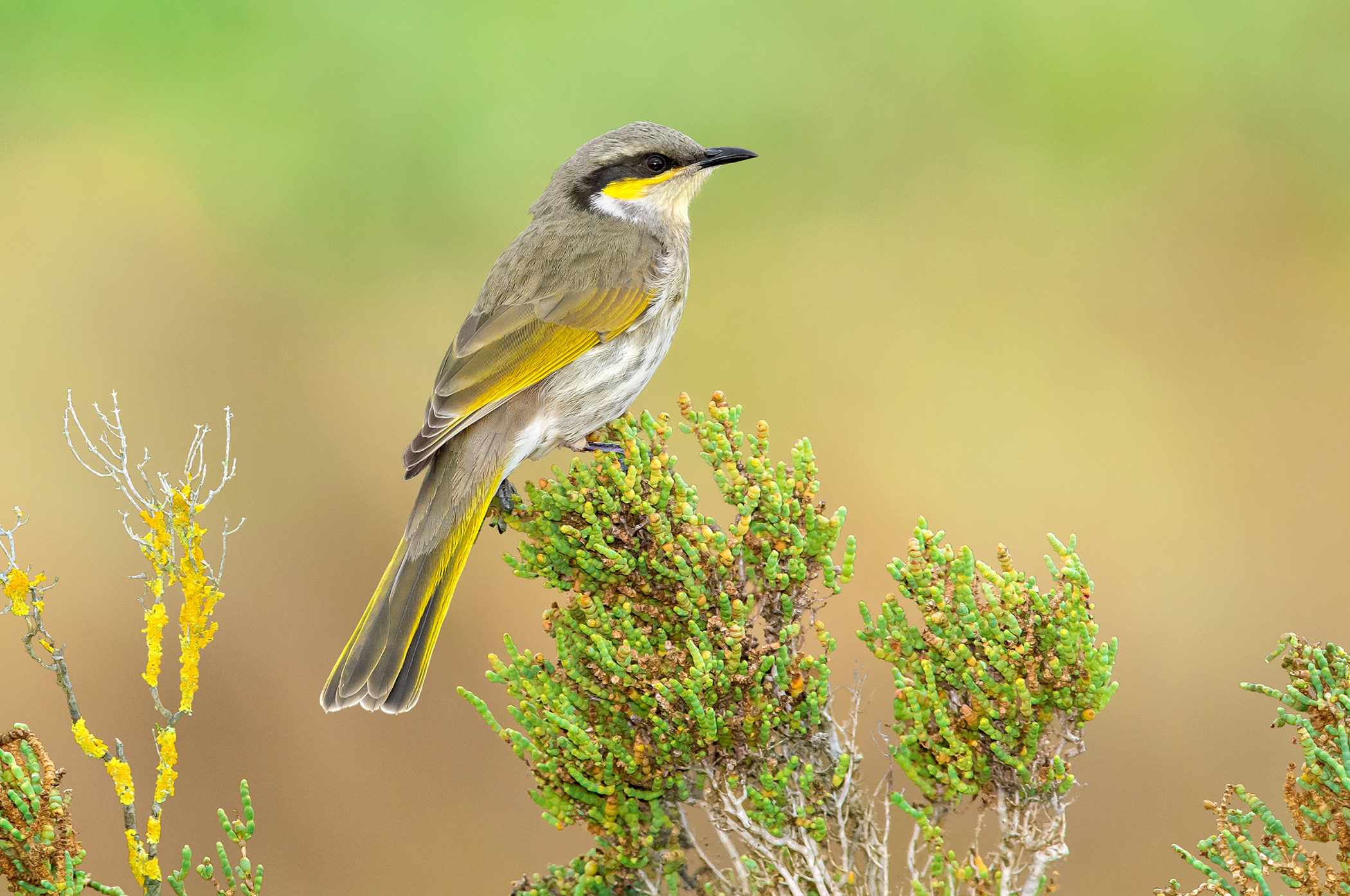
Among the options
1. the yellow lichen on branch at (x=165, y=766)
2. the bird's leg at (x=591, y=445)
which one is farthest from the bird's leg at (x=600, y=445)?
the yellow lichen on branch at (x=165, y=766)

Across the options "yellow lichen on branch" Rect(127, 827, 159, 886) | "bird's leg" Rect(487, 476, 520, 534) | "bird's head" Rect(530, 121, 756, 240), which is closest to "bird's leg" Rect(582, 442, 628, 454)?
"bird's leg" Rect(487, 476, 520, 534)

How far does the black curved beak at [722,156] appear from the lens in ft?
8.36

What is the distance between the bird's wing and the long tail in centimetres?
8

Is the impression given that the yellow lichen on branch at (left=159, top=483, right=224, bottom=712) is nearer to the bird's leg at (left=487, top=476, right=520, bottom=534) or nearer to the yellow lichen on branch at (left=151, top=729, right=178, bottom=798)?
the yellow lichen on branch at (left=151, top=729, right=178, bottom=798)

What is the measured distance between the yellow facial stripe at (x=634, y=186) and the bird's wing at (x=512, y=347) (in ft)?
0.97

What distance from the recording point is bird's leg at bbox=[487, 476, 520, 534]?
228cm

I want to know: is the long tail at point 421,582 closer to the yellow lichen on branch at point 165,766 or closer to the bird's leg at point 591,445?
the bird's leg at point 591,445

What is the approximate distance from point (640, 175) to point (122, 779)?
1626 mm

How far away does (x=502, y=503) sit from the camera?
232cm

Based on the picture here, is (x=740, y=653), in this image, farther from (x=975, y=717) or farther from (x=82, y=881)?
(x=82, y=881)

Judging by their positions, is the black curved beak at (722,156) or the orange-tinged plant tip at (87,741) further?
the black curved beak at (722,156)

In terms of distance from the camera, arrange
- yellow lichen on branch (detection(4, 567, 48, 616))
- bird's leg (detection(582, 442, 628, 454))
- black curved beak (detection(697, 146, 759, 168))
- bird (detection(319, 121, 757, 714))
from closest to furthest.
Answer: yellow lichen on branch (detection(4, 567, 48, 616)) → bird (detection(319, 121, 757, 714)) → bird's leg (detection(582, 442, 628, 454)) → black curved beak (detection(697, 146, 759, 168))

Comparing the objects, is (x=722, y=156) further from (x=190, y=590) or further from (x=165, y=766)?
(x=165, y=766)

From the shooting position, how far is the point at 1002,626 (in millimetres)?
1789
